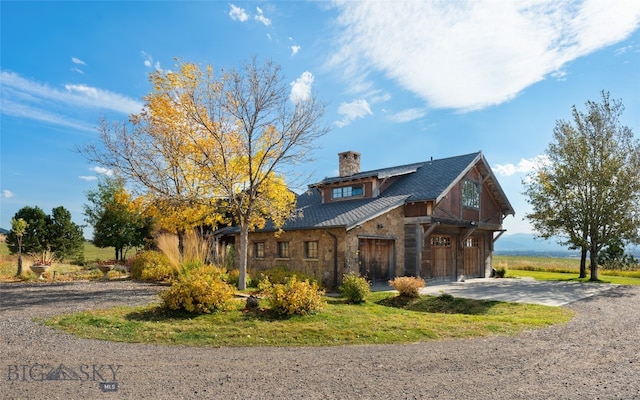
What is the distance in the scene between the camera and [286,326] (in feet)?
28.7

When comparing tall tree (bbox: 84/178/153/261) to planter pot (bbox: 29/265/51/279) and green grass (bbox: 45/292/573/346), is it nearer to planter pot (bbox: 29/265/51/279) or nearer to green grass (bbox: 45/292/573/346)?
planter pot (bbox: 29/265/51/279)

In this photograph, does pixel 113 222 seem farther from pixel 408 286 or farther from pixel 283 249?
pixel 408 286

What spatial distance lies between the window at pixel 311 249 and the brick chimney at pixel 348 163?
6.92 m

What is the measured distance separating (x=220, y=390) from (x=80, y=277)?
55.9 feet

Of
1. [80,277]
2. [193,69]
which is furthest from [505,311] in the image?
[80,277]

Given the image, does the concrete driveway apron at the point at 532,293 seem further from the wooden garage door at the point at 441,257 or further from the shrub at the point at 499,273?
the shrub at the point at 499,273

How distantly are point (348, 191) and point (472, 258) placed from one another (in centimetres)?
799

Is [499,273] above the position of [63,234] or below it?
below

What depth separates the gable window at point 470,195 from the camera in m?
22.0

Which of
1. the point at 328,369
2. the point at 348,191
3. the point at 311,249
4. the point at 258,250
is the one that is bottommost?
the point at 328,369

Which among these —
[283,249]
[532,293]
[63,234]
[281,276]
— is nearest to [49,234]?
[63,234]

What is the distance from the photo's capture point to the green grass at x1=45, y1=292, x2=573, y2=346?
7.98m

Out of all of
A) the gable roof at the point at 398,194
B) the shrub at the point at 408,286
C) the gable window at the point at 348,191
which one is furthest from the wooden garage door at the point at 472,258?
the shrub at the point at 408,286

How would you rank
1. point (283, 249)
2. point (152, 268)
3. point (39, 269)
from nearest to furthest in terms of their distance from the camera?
1. point (152, 268)
2. point (39, 269)
3. point (283, 249)
